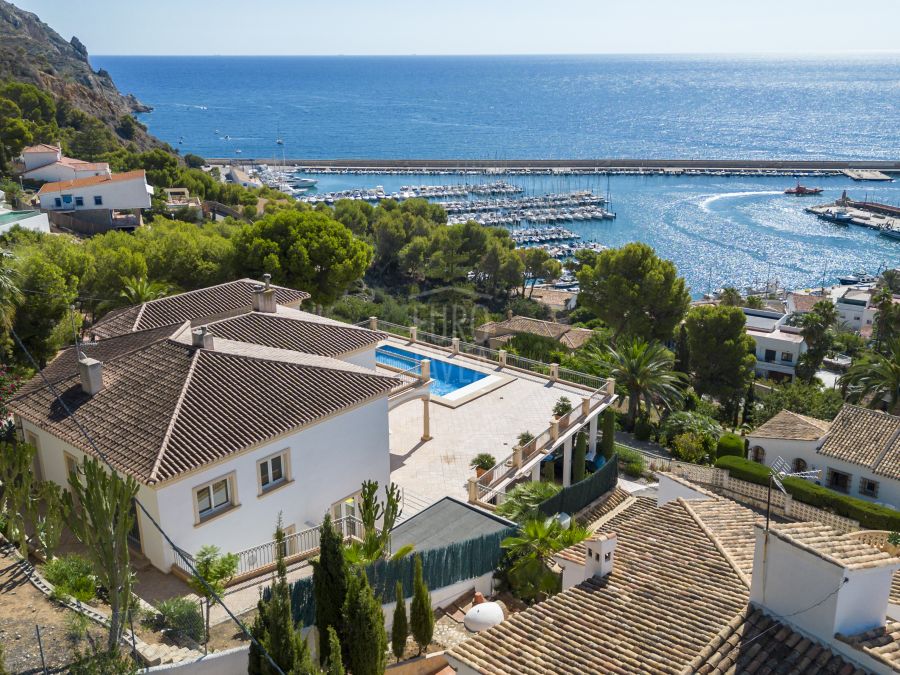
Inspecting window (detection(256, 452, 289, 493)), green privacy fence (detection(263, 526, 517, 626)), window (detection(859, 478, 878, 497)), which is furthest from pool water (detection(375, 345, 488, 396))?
window (detection(859, 478, 878, 497))

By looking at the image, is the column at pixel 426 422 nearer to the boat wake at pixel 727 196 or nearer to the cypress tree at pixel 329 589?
the cypress tree at pixel 329 589

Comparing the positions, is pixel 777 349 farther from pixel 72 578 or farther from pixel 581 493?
pixel 72 578

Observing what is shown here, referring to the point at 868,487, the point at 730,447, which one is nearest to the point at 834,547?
the point at 730,447

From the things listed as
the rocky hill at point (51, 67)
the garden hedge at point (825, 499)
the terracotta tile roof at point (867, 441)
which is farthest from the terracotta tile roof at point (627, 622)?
the rocky hill at point (51, 67)

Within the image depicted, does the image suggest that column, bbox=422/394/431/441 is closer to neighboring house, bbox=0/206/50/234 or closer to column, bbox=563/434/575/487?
column, bbox=563/434/575/487

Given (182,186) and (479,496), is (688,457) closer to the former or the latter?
(479,496)
